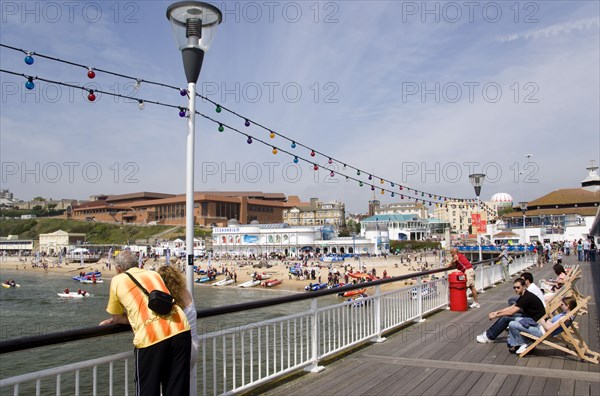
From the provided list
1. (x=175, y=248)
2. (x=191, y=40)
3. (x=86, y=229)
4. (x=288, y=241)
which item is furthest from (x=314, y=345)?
(x=86, y=229)

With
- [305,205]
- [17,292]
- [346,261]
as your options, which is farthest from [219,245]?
[305,205]

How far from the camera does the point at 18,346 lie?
9.41 ft

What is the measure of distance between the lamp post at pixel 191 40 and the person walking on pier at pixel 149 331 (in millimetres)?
1122

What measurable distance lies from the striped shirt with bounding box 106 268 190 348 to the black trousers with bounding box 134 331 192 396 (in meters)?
0.07

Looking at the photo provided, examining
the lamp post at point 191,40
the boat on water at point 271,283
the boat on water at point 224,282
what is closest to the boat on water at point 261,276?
the boat on water at point 271,283

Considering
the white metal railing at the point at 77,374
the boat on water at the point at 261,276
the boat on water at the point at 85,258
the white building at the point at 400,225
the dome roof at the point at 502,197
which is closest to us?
the white metal railing at the point at 77,374

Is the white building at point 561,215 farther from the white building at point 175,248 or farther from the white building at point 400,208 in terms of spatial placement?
the white building at point 400,208

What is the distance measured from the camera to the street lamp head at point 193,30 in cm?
459

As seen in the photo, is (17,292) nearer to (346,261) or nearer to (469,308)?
(346,261)

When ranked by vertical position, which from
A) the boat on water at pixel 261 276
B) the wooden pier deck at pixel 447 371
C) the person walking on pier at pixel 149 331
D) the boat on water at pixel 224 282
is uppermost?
the person walking on pier at pixel 149 331

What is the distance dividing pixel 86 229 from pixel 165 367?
141665 mm

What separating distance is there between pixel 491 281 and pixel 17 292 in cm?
5388

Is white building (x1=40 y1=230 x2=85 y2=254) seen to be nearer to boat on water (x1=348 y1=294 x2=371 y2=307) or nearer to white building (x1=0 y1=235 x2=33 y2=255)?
white building (x1=0 y1=235 x2=33 y2=255)

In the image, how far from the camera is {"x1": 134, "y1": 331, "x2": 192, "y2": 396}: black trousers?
3238mm
